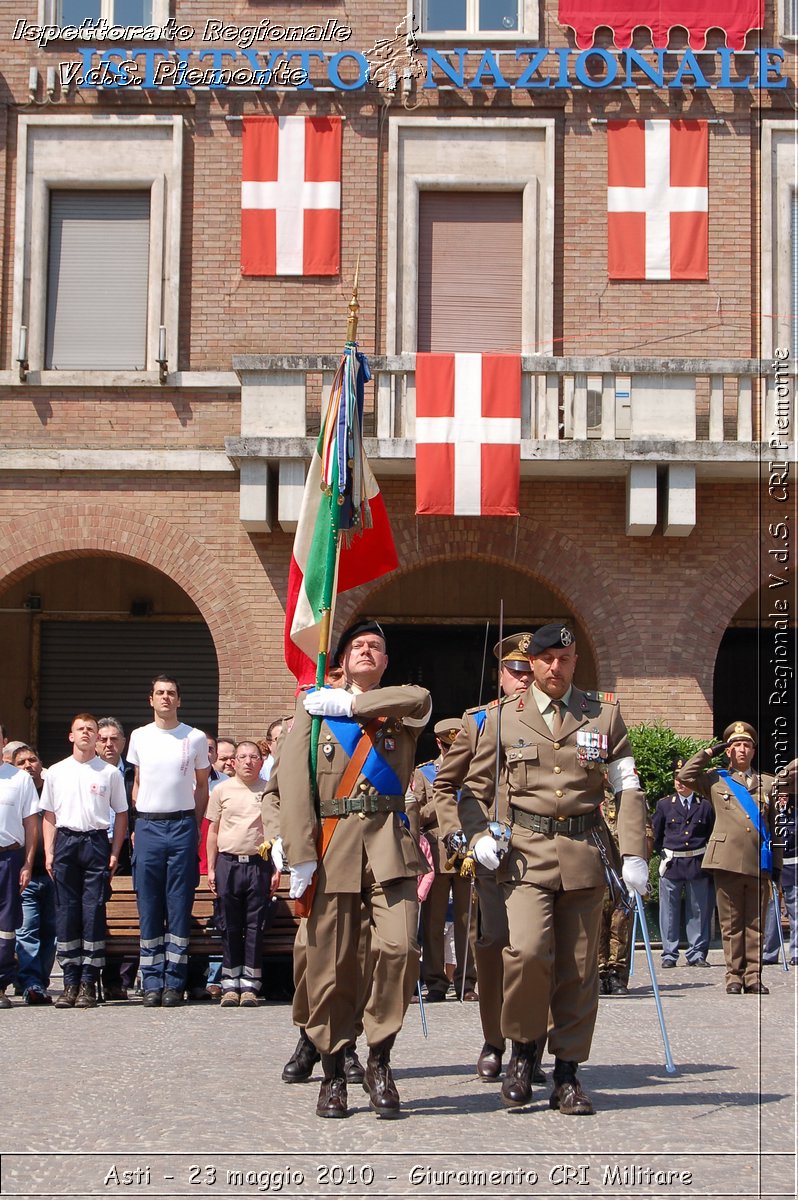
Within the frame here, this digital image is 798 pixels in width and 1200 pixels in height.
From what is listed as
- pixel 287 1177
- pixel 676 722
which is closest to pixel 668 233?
pixel 676 722

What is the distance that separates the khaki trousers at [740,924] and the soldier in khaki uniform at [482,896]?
491 centimetres

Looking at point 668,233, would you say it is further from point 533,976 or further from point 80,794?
point 533,976

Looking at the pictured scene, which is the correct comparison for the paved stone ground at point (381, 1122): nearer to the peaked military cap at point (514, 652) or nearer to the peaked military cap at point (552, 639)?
the peaked military cap at point (552, 639)

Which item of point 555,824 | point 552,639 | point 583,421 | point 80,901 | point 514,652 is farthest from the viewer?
point 583,421

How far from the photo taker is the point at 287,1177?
18.5 ft

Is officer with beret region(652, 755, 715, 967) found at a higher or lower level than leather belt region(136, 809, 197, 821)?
lower

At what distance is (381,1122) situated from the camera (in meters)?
6.71

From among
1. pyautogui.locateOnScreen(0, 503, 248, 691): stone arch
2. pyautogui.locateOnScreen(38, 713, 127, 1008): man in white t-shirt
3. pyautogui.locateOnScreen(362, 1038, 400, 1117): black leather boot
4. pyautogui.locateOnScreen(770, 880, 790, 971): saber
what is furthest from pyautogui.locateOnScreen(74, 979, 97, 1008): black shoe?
pyautogui.locateOnScreen(0, 503, 248, 691): stone arch

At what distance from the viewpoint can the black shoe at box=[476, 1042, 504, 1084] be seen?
25.8 feet

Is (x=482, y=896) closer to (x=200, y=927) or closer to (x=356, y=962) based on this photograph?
(x=356, y=962)

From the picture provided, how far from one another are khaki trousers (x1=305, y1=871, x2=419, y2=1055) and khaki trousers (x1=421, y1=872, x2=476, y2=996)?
4.89m

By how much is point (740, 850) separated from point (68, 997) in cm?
509

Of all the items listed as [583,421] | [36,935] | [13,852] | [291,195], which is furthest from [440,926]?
[291,195]

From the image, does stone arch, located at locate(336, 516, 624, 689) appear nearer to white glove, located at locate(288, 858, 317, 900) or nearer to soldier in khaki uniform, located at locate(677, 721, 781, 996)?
soldier in khaki uniform, located at locate(677, 721, 781, 996)
